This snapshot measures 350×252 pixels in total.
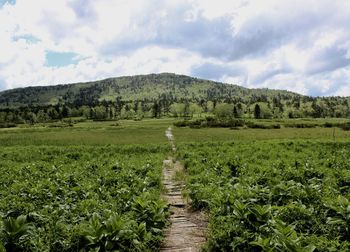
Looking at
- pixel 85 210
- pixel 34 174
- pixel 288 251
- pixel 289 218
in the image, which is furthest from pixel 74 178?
pixel 288 251

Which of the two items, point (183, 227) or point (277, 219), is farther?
point (183, 227)

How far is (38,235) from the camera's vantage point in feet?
31.2

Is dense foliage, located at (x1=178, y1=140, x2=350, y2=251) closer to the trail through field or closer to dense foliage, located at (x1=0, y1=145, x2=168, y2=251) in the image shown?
the trail through field

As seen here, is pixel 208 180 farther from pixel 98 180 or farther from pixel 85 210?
pixel 85 210

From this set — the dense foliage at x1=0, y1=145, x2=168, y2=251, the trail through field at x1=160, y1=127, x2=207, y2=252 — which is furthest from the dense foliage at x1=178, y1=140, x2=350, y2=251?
the dense foliage at x1=0, y1=145, x2=168, y2=251

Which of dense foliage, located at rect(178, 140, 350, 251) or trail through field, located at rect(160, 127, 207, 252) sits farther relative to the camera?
trail through field, located at rect(160, 127, 207, 252)

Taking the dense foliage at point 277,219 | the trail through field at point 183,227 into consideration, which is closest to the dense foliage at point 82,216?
the trail through field at point 183,227

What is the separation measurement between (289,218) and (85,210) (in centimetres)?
691

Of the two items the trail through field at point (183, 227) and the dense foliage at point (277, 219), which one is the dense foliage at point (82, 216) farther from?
the dense foliage at point (277, 219)

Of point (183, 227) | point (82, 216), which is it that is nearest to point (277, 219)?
point (183, 227)

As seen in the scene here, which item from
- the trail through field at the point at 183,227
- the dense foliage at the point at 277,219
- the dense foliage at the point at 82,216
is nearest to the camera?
the dense foliage at the point at 277,219

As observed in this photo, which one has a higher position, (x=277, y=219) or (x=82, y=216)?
(x=277, y=219)

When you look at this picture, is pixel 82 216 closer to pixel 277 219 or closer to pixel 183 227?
pixel 183 227

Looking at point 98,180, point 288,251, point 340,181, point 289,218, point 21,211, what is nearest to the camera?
point 288,251
